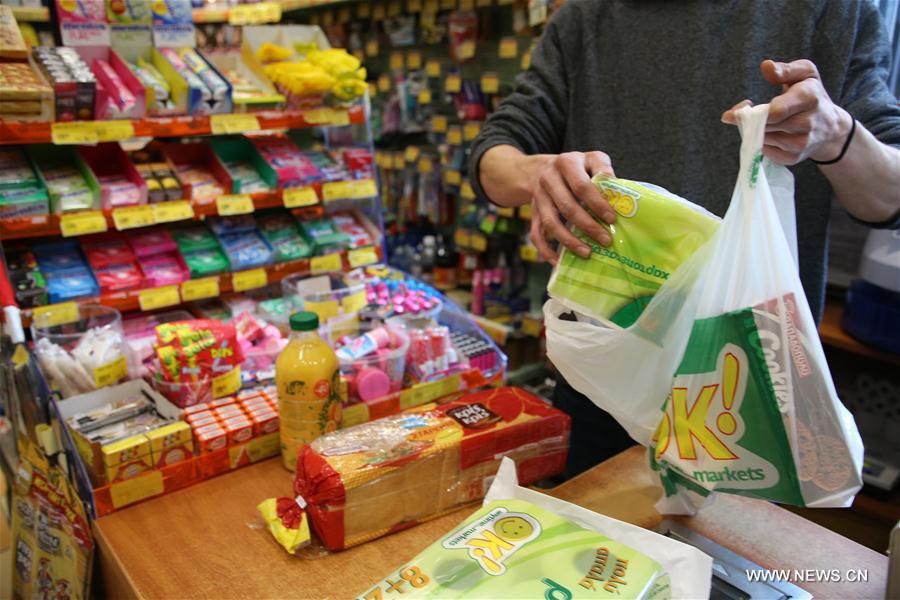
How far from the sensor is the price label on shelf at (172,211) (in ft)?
6.97

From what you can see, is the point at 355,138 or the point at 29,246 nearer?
the point at 29,246

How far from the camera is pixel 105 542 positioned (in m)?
1.23

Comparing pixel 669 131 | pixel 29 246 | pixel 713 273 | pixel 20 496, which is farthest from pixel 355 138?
pixel 713 273

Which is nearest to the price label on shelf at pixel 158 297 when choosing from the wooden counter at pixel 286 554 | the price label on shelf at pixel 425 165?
the wooden counter at pixel 286 554

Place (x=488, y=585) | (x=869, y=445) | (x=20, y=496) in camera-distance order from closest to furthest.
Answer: (x=488, y=585), (x=20, y=496), (x=869, y=445)

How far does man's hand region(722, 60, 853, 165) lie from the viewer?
93 cm

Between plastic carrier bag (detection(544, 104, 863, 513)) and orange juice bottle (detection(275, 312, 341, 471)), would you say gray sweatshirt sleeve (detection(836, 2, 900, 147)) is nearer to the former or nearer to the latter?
plastic carrier bag (detection(544, 104, 863, 513))

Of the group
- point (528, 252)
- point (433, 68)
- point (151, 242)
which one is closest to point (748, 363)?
point (151, 242)

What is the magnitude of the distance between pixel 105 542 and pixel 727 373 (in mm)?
1107

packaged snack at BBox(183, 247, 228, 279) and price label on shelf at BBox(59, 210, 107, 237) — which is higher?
price label on shelf at BBox(59, 210, 107, 237)

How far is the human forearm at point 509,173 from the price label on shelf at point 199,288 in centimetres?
113

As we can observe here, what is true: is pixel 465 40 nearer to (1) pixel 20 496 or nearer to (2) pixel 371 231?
(2) pixel 371 231

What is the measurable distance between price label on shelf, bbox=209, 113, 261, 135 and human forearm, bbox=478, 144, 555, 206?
→ 40.6 inches

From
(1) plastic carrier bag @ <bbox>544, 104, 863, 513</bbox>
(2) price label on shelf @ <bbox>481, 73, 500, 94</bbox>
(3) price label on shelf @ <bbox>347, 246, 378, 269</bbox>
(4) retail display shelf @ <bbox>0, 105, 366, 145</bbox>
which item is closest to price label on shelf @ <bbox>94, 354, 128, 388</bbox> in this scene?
(4) retail display shelf @ <bbox>0, 105, 366, 145</bbox>
